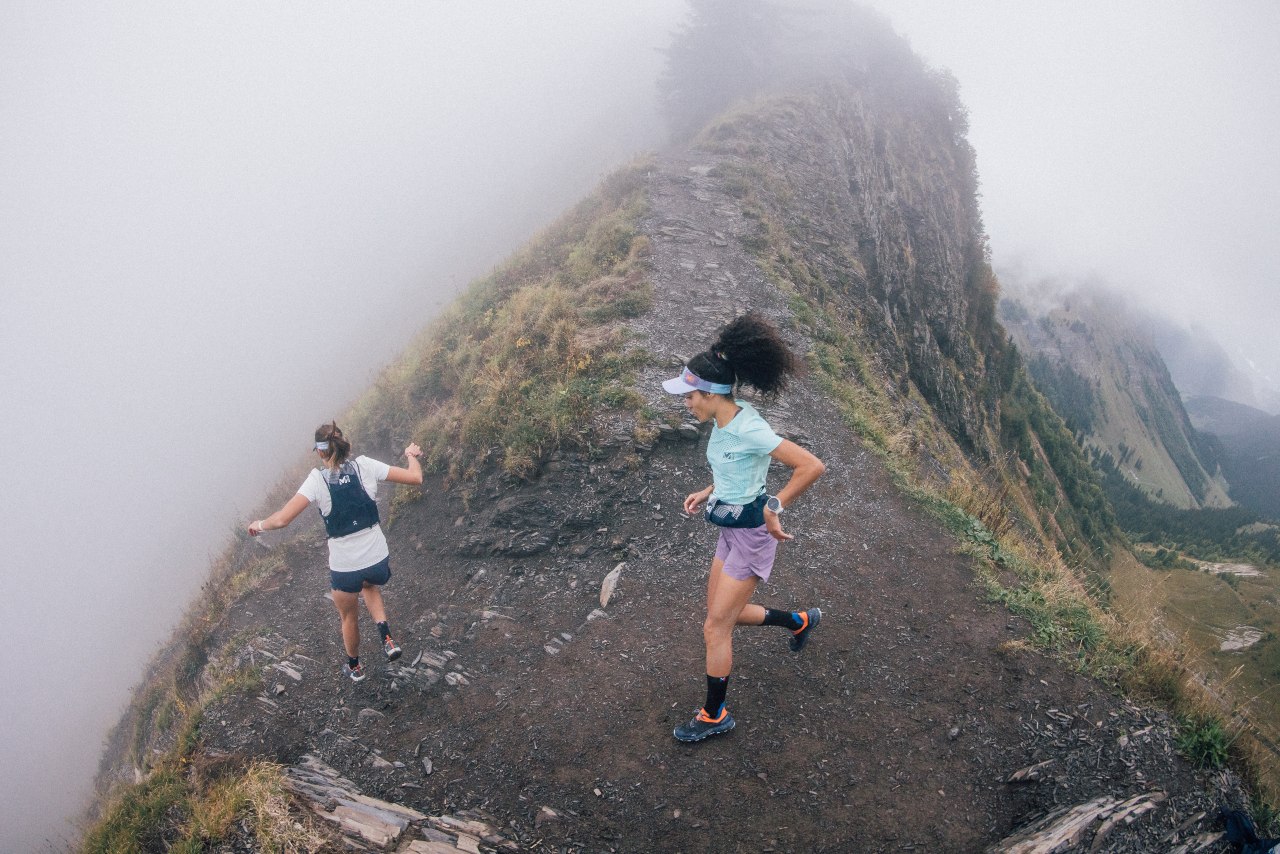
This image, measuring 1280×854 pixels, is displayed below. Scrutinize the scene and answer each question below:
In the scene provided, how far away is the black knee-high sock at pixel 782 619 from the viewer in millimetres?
5148

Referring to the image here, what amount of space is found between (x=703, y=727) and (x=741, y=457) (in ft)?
7.62

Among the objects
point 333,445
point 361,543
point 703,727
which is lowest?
point 703,727

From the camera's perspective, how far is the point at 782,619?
5285mm

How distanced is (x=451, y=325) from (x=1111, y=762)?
14484mm

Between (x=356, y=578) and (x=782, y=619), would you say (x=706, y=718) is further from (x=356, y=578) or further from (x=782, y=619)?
(x=356, y=578)

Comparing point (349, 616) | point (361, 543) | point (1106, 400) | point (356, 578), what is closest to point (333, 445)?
point (361, 543)

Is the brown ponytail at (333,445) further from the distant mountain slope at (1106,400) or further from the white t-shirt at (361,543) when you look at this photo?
the distant mountain slope at (1106,400)

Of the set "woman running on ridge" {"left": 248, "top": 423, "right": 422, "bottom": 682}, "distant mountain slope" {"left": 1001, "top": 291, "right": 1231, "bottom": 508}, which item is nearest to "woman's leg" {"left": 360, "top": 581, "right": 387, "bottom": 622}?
"woman running on ridge" {"left": 248, "top": 423, "right": 422, "bottom": 682}

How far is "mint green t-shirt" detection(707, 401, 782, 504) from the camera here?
4215 millimetres

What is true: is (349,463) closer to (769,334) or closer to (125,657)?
(769,334)

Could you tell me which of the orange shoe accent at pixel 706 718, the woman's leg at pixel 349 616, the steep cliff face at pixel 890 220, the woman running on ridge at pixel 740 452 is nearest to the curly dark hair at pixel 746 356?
the woman running on ridge at pixel 740 452

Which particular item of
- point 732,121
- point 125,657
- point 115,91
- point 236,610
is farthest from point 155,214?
point 236,610

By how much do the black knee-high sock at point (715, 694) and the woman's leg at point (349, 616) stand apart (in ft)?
11.3

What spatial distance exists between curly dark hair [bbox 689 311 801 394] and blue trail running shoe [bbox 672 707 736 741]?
2.77m
